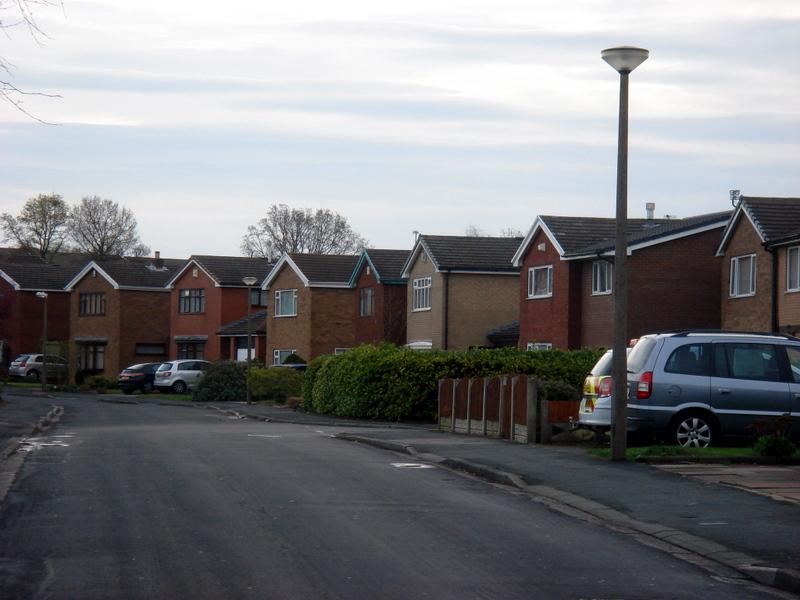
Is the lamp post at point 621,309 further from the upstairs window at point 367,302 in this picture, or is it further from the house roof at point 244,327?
the house roof at point 244,327

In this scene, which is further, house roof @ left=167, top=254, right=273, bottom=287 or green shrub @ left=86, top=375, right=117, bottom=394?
house roof @ left=167, top=254, right=273, bottom=287

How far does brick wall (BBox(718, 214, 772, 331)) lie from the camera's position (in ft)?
111

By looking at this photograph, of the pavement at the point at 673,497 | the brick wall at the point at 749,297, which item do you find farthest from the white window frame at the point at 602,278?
the pavement at the point at 673,497

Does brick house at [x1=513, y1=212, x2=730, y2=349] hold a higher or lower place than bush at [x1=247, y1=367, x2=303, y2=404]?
higher

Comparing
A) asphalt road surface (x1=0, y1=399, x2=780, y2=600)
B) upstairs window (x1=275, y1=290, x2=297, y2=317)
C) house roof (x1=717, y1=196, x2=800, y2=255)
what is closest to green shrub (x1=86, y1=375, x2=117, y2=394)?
upstairs window (x1=275, y1=290, x2=297, y2=317)

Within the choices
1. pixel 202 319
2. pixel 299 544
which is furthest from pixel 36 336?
pixel 299 544

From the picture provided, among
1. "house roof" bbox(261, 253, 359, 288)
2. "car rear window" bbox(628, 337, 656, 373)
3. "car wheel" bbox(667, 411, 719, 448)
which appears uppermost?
"house roof" bbox(261, 253, 359, 288)

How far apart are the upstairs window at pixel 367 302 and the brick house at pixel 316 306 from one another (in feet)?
2.38

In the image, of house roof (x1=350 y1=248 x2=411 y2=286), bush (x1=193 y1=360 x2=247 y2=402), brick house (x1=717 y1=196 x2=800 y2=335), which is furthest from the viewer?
house roof (x1=350 y1=248 x2=411 y2=286)

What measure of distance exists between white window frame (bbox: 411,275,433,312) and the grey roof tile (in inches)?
52.9

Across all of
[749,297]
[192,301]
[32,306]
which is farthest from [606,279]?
[32,306]

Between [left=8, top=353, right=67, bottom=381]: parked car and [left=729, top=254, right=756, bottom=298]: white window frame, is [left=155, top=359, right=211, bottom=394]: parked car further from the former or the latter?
[left=729, top=254, right=756, bottom=298]: white window frame

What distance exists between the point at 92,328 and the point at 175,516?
219 ft

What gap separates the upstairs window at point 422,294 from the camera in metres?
52.2
